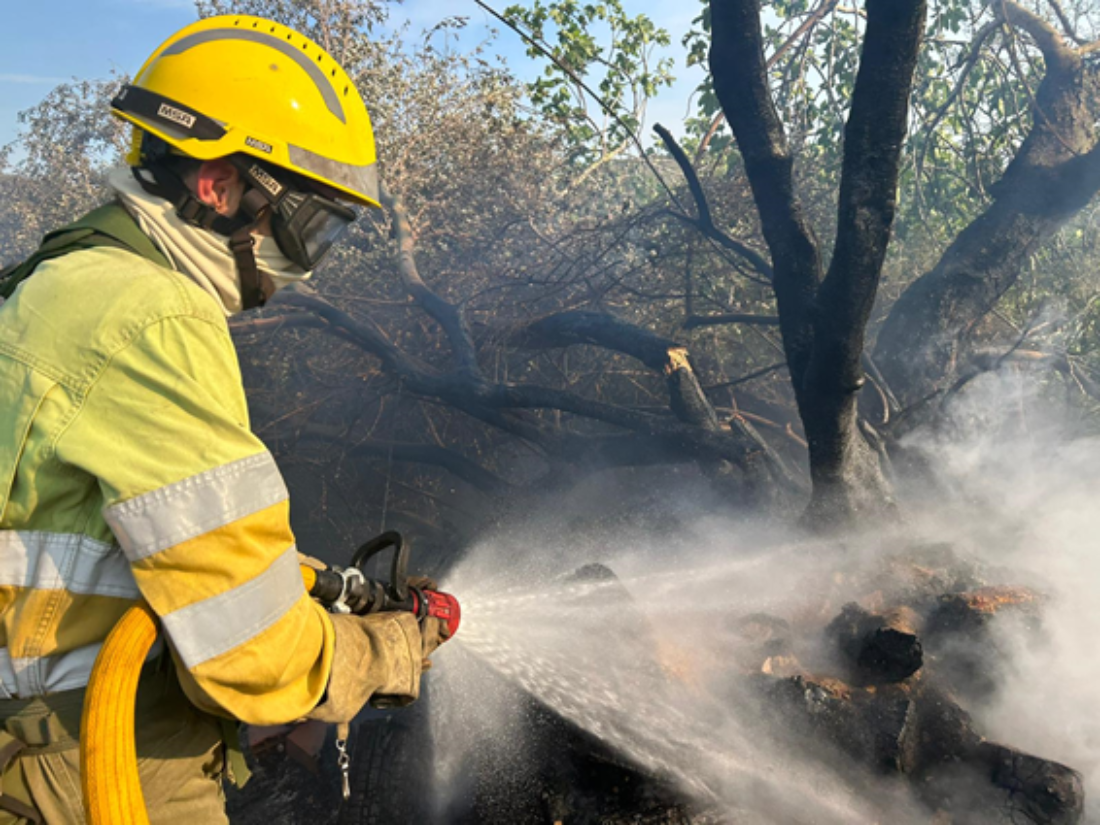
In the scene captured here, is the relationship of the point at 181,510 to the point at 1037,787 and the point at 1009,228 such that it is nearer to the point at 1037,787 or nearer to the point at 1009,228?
the point at 1037,787

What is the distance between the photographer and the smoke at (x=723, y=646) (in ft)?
8.78

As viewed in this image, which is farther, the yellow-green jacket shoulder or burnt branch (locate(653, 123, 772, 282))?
burnt branch (locate(653, 123, 772, 282))

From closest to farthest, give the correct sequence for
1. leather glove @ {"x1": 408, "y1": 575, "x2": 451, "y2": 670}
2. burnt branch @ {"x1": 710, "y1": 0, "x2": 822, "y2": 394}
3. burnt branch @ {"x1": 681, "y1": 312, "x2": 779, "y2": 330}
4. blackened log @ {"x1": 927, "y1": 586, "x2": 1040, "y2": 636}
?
leather glove @ {"x1": 408, "y1": 575, "x2": 451, "y2": 670} → blackened log @ {"x1": 927, "y1": 586, "x2": 1040, "y2": 636} → burnt branch @ {"x1": 710, "y1": 0, "x2": 822, "y2": 394} → burnt branch @ {"x1": 681, "y1": 312, "x2": 779, "y2": 330}

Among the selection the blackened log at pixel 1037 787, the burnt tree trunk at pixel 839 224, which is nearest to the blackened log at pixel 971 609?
the blackened log at pixel 1037 787

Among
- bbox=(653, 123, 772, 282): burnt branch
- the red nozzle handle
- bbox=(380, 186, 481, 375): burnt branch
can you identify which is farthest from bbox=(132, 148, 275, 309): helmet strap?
bbox=(380, 186, 481, 375): burnt branch

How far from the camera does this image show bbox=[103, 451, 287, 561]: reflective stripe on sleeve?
1.22 meters

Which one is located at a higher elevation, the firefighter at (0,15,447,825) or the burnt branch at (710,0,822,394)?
the burnt branch at (710,0,822,394)

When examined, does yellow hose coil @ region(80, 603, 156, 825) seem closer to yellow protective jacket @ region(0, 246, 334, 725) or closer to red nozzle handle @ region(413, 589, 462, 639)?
yellow protective jacket @ region(0, 246, 334, 725)

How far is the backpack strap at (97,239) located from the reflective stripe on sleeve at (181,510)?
52 cm

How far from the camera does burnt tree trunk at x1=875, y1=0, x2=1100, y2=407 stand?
209 inches

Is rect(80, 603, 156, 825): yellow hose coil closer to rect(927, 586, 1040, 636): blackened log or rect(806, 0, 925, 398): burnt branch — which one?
rect(927, 586, 1040, 636): blackened log

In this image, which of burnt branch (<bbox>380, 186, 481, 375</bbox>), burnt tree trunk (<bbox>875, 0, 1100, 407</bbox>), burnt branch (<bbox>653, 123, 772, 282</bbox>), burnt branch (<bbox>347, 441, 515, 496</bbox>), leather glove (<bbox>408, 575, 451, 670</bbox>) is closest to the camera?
leather glove (<bbox>408, 575, 451, 670</bbox>)

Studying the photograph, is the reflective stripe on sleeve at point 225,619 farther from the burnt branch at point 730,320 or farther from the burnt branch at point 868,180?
the burnt branch at point 730,320

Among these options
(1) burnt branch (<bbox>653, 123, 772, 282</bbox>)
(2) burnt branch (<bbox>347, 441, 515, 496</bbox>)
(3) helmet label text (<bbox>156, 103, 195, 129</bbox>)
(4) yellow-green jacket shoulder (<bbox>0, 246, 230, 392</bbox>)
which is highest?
(1) burnt branch (<bbox>653, 123, 772, 282</bbox>)
